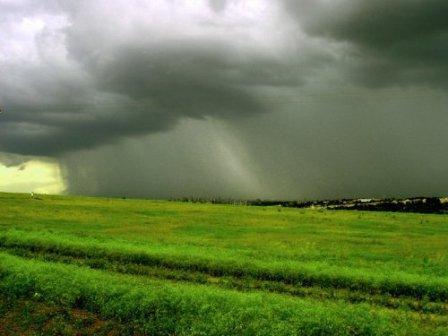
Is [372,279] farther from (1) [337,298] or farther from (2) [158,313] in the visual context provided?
(2) [158,313]

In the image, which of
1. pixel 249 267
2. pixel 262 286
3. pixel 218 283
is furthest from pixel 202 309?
pixel 249 267

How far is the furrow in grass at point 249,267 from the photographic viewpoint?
87.0 ft

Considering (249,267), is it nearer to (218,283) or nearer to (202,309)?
(218,283)

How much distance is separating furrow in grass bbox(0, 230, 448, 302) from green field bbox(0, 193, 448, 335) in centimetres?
6

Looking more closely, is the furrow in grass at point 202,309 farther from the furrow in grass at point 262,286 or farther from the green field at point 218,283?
the furrow in grass at point 262,286

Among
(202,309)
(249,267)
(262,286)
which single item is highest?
(249,267)

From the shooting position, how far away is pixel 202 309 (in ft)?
72.5

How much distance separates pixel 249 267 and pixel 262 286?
302 centimetres

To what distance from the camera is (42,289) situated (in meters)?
26.0

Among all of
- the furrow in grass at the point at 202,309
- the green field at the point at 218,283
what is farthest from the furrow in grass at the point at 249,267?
the furrow in grass at the point at 202,309

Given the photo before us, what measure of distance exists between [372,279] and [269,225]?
98.4 ft

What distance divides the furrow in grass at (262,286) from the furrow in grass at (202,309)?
5.19 ft

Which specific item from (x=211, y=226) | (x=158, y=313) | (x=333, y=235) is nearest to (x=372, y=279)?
(x=158, y=313)

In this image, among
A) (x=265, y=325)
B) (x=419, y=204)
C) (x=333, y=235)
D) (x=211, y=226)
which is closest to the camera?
(x=265, y=325)
